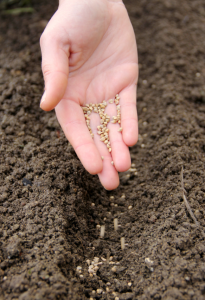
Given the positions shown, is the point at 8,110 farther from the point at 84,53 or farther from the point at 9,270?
the point at 9,270

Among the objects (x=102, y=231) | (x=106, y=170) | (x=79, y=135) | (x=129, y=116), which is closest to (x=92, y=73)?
(x=129, y=116)

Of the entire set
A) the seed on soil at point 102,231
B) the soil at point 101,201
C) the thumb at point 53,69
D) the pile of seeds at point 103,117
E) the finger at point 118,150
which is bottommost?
the seed on soil at point 102,231

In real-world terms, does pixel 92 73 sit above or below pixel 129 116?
above

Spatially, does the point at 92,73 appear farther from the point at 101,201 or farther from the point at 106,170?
the point at 101,201

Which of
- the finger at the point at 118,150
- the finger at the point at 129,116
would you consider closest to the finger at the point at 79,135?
the finger at the point at 118,150

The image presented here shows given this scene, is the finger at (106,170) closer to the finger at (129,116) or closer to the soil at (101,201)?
the finger at (129,116)

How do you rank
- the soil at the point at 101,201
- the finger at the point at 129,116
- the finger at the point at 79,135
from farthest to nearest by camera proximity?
the finger at the point at 129,116 < the finger at the point at 79,135 < the soil at the point at 101,201

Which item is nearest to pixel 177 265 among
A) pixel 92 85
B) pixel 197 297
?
pixel 197 297
